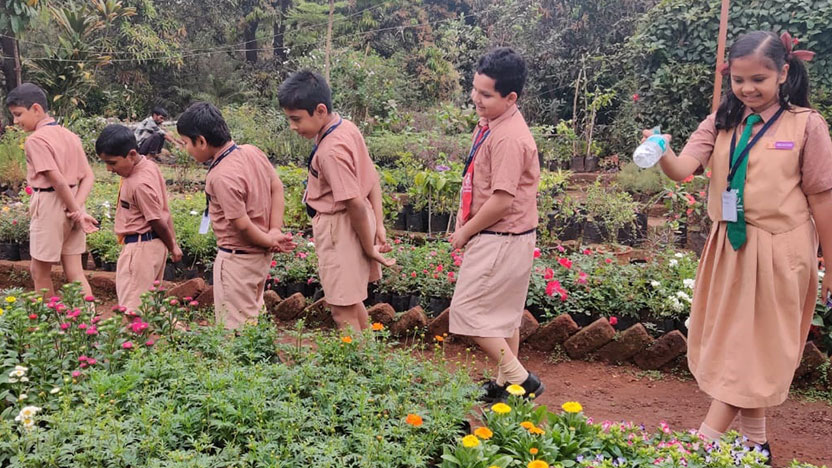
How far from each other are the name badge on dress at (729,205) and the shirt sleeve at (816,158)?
25cm

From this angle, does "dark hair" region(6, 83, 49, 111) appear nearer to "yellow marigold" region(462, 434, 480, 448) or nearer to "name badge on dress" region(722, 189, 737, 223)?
"yellow marigold" region(462, 434, 480, 448)

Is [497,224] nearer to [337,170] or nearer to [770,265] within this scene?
[337,170]

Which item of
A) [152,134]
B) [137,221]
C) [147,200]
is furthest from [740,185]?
[152,134]

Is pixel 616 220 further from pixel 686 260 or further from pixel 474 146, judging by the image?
pixel 474 146

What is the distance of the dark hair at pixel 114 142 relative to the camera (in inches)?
149

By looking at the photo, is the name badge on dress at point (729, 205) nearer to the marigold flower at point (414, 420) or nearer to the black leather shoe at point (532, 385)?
the black leather shoe at point (532, 385)

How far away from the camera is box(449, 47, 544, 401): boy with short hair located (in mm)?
3055

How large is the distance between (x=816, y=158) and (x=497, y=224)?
128 centimetres

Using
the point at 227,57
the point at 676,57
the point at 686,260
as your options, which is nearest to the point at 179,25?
the point at 227,57

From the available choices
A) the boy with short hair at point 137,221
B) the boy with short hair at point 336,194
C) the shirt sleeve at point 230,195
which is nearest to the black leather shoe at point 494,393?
the boy with short hair at point 336,194

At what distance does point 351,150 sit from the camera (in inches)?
131

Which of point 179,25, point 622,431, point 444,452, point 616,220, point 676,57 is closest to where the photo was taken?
point 444,452

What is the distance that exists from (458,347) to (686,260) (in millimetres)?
1611

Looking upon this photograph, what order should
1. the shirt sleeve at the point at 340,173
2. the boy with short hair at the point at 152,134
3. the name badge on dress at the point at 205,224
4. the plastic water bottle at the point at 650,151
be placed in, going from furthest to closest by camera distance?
the boy with short hair at the point at 152,134 → the name badge on dress at the point at 205,224 → the shirt sleeve at the point at 340,173 → the plastic water bottle at the point at 650,151
